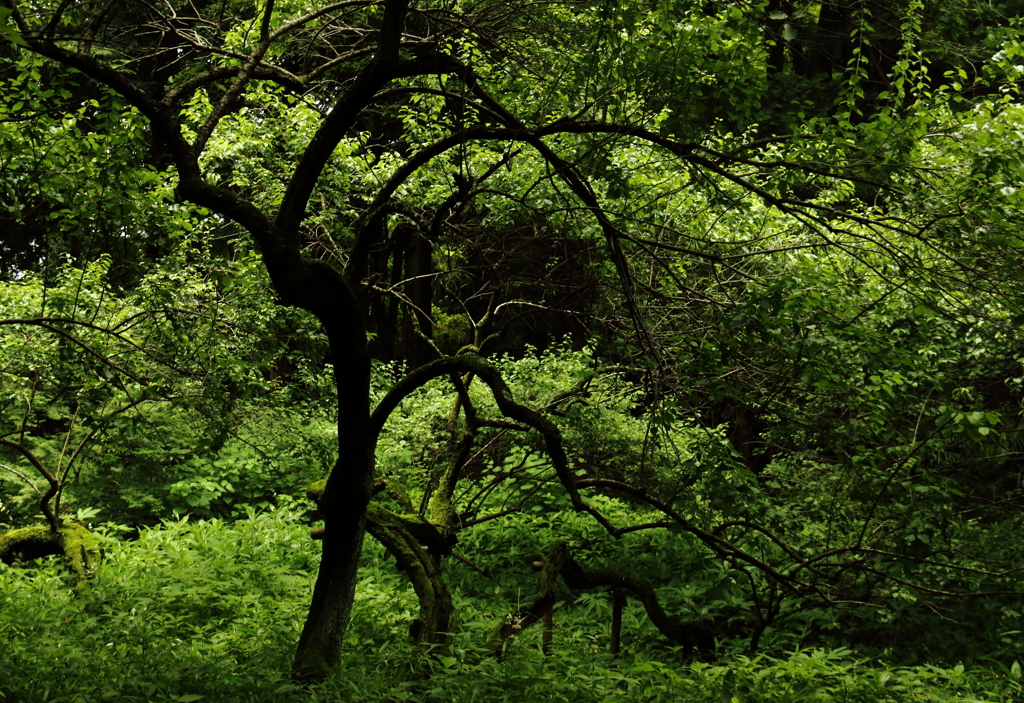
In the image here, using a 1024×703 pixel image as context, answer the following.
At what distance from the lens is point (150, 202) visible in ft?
20.7

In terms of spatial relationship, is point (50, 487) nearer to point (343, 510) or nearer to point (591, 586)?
point (343, 510)

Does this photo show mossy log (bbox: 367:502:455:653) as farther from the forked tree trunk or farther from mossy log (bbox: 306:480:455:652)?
the forked tree trunk

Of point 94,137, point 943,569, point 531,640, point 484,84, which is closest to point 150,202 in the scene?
point 94,137

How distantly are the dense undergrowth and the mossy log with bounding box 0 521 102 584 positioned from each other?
162 millimetres

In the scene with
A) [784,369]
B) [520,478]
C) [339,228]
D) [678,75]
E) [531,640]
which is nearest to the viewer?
[678,75]

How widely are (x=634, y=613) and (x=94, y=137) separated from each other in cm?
637

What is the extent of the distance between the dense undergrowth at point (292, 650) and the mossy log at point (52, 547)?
162mm

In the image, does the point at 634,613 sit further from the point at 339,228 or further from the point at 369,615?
the point at 339,228

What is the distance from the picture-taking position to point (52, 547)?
807 cm

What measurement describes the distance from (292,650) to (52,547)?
142 inches

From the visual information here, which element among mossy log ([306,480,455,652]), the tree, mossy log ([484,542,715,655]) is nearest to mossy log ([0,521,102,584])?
mossy log ([306,480,455,652])

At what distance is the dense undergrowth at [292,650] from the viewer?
15.9 ft

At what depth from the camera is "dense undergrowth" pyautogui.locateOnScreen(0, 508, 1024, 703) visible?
15.9 ft

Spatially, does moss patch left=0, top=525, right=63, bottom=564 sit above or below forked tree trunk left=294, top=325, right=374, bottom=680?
below
